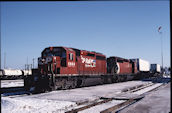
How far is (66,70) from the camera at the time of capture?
715 inches

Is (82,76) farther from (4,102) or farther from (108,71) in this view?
(4,102)

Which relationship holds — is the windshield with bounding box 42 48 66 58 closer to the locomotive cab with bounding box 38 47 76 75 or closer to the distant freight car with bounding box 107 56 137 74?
the locomotive cab with bounding box 38 47 76 75

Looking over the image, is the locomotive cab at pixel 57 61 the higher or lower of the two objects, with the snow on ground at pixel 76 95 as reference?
higher

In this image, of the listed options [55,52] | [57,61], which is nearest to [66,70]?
[57,61]

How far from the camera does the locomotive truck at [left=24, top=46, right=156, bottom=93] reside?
16188 mm

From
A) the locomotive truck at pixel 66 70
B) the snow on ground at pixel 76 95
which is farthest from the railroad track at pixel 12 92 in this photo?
the snow on ground at pixel 76 95

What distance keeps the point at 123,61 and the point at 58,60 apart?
16715 millimetres

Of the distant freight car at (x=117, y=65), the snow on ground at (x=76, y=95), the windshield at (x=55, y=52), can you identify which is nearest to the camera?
the snow on ground at (x=76, y=95)

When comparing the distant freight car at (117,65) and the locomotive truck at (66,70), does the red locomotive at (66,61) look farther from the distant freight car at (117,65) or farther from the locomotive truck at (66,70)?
the distant freight car at (117,65)

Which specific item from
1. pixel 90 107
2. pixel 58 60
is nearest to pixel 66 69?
pixel 58 60

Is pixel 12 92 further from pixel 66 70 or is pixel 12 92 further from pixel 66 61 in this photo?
pixel 66 61

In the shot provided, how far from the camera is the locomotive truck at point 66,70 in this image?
53.1 ft

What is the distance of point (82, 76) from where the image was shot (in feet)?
66.9

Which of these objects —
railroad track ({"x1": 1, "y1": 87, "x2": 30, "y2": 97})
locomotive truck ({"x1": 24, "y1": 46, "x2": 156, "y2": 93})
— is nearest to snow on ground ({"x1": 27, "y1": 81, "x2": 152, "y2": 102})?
locomotive truck ({"x1": 24, "y1": 46, "x2": 156, "y2": 93})
